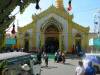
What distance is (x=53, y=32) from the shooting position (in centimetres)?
6650

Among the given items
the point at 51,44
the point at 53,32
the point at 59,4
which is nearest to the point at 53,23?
the point at 53,32

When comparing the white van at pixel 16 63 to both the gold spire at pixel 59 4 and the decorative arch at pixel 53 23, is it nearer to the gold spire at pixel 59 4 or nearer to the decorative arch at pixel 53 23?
the decorative arch at pixel 53 23

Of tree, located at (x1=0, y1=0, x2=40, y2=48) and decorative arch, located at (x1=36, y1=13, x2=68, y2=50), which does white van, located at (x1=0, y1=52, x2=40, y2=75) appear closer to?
tree, located at (x1=0, y1=0, x2=40, y2=48)

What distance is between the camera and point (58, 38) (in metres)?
66.7

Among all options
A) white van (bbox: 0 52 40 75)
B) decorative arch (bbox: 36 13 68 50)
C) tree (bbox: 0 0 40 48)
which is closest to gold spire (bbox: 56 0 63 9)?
decorative arch (bbox: 36 13 68 50)

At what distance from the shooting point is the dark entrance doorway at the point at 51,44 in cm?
6681

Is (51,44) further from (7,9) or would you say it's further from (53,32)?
(7,9)

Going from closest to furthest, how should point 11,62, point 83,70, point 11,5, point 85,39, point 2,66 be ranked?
point 11,5
point 2,66
point 83,70
point 11,62
point 85,39

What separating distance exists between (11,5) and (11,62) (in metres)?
8.04

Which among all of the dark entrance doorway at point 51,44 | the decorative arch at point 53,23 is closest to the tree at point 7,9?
the decorative arch at point 53,23

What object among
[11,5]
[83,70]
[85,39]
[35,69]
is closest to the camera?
[11,5]

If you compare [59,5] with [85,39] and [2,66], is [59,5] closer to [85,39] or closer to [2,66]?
[85,39]

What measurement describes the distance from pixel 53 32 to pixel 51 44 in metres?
2.08

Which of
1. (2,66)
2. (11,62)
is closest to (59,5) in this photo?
(11,62)
